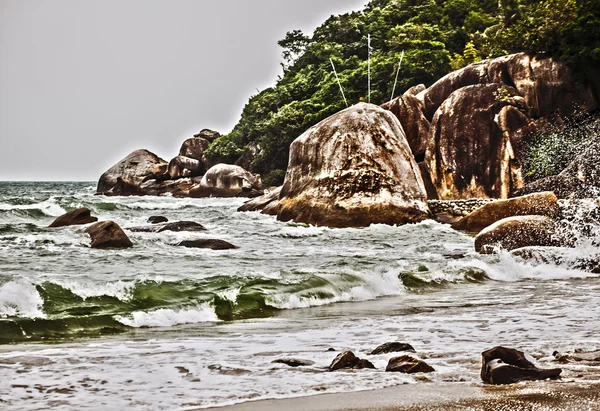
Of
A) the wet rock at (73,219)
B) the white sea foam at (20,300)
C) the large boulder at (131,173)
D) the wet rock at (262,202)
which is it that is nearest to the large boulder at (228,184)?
the large boulder at (131,173)

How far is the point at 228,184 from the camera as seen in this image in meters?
39.8

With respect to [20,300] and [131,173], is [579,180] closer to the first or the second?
[20,300]

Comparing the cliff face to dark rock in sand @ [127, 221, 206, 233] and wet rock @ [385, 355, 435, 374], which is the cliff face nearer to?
dark rock in sand @ [127, 221, 206, 233]

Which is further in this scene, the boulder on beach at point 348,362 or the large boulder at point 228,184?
the large boulder at point 228,184

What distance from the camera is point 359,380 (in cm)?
418

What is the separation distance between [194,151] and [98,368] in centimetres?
4660

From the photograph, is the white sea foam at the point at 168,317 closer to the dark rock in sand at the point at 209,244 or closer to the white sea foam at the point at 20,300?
the white sea foam at the point at 20,300

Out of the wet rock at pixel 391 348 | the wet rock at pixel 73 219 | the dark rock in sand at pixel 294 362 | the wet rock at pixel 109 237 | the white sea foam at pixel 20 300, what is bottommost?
the dark rock in sand at pixel 294 362

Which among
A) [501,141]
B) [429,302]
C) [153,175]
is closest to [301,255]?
[429,302]

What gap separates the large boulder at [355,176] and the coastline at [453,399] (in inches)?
581

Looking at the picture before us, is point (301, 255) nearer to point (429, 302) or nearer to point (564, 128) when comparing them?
point (429, 302)

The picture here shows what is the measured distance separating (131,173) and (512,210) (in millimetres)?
37457

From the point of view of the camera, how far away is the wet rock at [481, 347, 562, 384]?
3.95 metres

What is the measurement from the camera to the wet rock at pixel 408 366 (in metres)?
4.35
